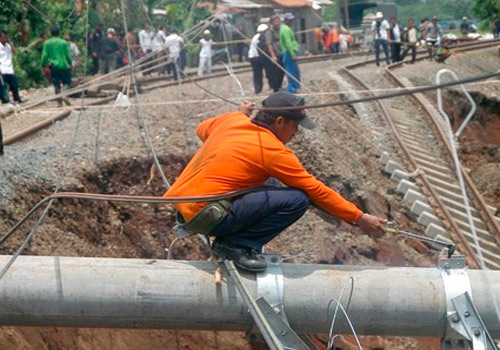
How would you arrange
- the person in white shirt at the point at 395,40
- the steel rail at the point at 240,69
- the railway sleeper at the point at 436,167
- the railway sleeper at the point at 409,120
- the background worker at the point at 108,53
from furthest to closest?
the person in white shirt at the point at 395,40, the background worker at the point at 108,53, the railway sleeper at the point at 409,120, the steel rail at the point at 240,69, the railway sleeper at the point at 436,167

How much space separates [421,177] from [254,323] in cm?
1135

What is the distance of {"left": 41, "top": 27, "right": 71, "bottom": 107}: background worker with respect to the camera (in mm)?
19156

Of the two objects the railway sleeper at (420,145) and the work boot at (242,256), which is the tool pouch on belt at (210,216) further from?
the railway sleeper at (420,145)

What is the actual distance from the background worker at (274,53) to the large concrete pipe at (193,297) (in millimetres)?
13252

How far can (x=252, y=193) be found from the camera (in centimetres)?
574

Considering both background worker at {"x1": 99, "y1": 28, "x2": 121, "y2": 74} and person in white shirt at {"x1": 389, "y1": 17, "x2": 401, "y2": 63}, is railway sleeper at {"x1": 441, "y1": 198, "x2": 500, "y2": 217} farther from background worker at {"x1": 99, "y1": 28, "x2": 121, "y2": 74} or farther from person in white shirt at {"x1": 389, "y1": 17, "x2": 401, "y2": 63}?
person in white shirt at {"x1": 389, "y1": 17, "x2": 401, "y2": 63}

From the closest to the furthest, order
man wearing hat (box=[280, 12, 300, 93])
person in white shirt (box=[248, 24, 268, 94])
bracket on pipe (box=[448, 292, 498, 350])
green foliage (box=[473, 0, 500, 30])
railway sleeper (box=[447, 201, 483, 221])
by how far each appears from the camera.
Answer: bracket on pipe (box=[448, 292, 498, 350])
railway sleeper (box=[447, 201, 483, 221])
man wearing hat (box=[280, 12, 300, 93])
person in white shirt (box=[248, 24, 268, 94])
green foliage (box=[473, 0, 500, 30])

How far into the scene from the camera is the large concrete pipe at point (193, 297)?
5480 millimetres

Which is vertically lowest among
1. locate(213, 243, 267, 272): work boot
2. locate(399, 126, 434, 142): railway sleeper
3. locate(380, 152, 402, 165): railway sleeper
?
locate(399, 126, 434, 142): railway sleeper

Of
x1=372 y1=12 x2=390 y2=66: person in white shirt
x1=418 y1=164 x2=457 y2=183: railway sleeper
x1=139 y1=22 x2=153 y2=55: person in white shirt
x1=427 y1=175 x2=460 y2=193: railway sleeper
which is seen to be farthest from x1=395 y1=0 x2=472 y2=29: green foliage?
x1=427 y1=175 x2=460 y2=193: railway sleeper

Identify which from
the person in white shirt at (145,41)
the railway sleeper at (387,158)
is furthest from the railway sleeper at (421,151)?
the person in white shirt at (145,41)

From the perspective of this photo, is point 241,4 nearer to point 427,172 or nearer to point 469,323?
point 427,172

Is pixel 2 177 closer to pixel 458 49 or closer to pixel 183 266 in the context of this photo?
pixel 183 266

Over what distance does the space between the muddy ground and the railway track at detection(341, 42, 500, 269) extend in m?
0.33
